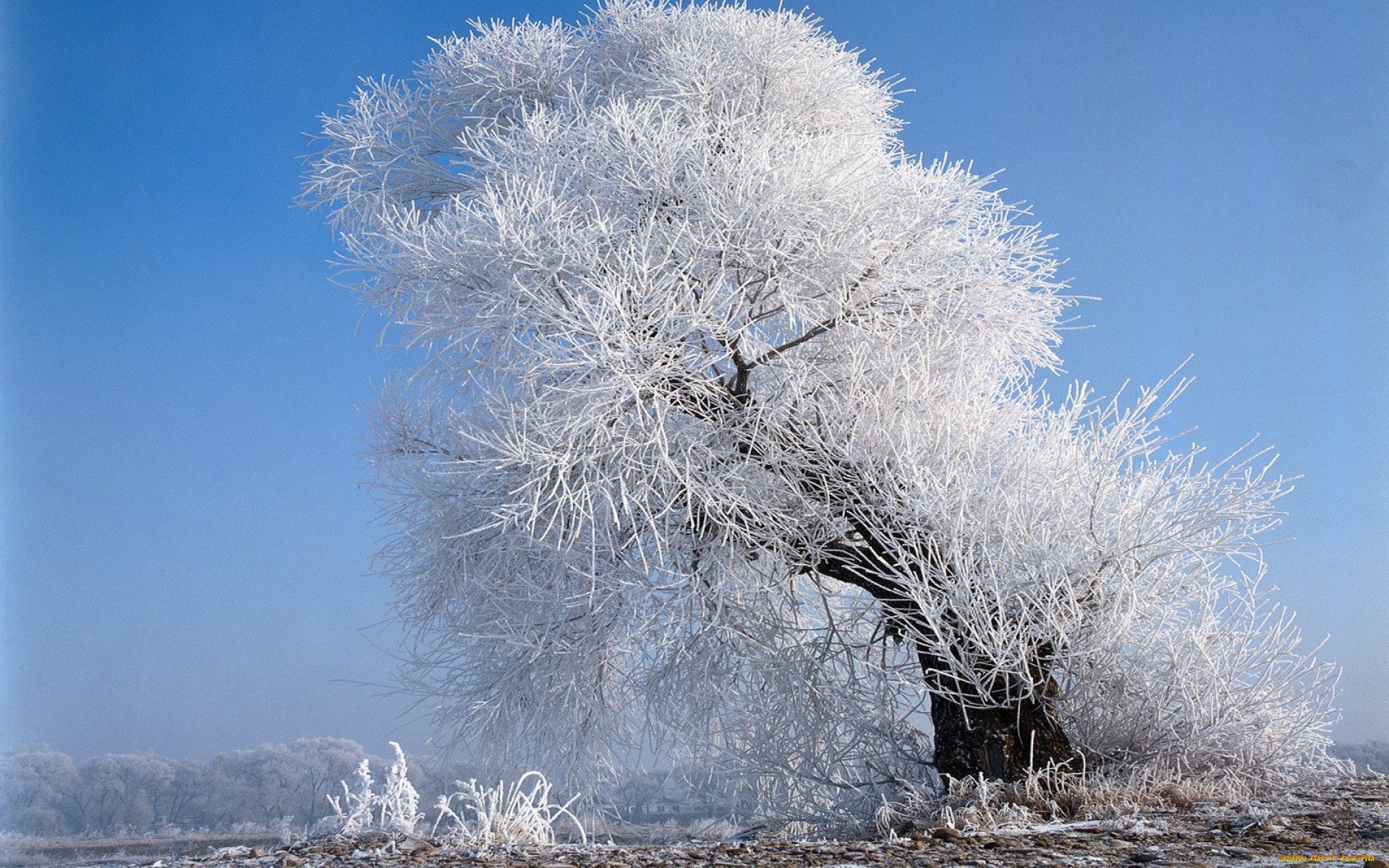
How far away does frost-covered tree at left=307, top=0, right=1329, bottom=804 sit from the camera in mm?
5574

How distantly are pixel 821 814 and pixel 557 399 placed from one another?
3014mm

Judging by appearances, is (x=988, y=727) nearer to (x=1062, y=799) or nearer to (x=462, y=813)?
(x=1062, y=799)

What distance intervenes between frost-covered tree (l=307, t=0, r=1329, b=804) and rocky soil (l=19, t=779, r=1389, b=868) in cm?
117

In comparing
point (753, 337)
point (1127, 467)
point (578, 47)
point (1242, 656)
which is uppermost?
point (578, 47)

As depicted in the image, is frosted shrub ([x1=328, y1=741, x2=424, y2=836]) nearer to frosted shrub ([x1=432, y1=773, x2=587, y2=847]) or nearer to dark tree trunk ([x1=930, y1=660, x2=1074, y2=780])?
frosted shrub ([x1=432, y1=773, x2=587, y2=847])

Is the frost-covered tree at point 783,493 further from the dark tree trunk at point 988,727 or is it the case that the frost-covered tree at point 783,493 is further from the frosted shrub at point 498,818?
the frosted shrub at point 498,818

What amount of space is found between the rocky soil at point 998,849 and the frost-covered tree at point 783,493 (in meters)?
1.17

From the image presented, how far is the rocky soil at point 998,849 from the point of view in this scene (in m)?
3.50

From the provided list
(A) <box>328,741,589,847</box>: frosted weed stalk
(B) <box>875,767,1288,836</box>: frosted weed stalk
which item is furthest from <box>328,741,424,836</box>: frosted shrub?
(B) <box>875,767,1288,836</box>: frosted weed stalk

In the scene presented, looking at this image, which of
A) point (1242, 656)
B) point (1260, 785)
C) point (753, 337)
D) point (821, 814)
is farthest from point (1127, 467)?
point (821, 814)

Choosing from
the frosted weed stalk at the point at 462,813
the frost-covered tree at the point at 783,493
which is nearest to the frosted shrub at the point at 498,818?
the frosted weed stalk at the point at 462,813

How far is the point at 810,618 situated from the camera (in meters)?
6.77

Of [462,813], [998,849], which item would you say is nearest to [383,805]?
[462,813]

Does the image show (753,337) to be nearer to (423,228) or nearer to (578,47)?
(423,228)
